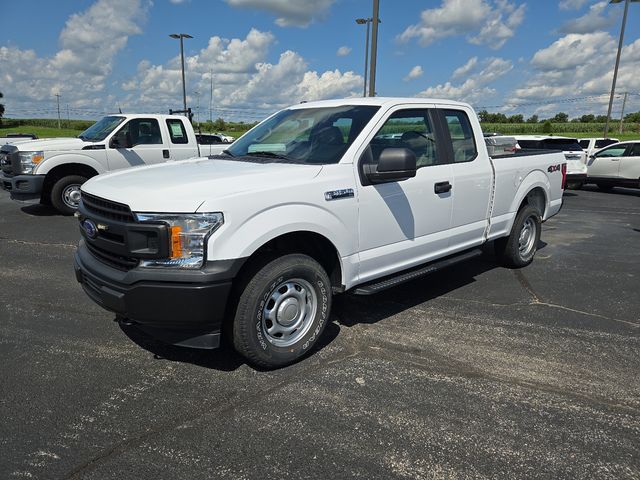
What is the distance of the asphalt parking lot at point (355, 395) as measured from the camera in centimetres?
259

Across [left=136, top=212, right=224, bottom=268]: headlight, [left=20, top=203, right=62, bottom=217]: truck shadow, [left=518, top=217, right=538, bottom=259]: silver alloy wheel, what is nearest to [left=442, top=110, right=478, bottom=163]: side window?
[left=518, top=217, right=538, bottom=259]: silver alloy wheel

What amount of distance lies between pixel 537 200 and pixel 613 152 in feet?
37.8

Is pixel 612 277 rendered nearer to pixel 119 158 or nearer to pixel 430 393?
pixel 430 393

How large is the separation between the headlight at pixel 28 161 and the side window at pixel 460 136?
790cm

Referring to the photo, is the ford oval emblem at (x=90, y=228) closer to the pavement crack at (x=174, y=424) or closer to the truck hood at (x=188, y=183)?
the truck hood at (x=188, y=183)

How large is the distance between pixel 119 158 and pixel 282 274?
25.9 feet

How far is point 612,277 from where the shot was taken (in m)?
6.03

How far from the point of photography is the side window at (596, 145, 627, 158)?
15367 millimetres

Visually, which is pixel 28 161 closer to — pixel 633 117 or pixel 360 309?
pixel 360 309

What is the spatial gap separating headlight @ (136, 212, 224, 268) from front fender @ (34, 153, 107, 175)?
7.58 metres

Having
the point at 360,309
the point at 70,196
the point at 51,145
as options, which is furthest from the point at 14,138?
the point at 360,309

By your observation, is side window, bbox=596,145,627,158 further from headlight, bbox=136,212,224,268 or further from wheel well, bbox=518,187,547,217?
headlight, bbox=136,212,224,268

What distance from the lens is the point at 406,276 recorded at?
434cm

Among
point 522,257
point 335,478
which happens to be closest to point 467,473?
point 335,478
